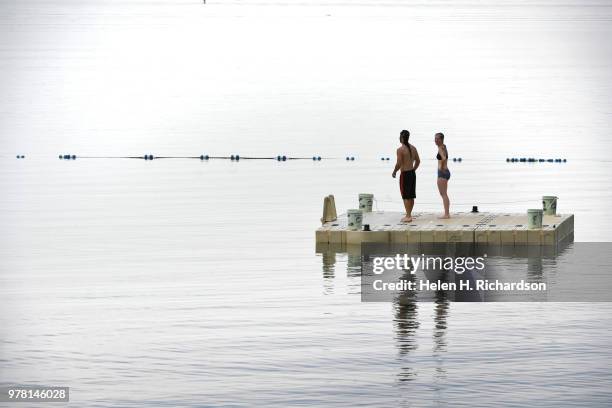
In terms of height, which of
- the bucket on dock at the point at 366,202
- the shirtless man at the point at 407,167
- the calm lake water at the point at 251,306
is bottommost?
the calm lake water at the point at 251,306

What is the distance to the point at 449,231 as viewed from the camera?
32.1 metres

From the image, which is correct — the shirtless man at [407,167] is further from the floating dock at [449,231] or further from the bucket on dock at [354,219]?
the bucket on dock at [354,219]

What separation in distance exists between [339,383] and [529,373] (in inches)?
92.5

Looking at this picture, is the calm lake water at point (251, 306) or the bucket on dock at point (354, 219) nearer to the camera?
the calm lake water at point (251, 306)

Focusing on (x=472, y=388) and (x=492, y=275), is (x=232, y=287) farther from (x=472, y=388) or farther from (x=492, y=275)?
(x=472, y=388)

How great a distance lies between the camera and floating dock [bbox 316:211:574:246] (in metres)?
32.1

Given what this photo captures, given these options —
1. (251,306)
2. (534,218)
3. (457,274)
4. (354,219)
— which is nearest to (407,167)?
(354,219)

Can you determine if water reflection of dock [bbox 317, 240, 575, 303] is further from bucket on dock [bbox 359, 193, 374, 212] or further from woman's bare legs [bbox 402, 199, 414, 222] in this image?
bucket on dock [bbox 359, 193, 374, 212]

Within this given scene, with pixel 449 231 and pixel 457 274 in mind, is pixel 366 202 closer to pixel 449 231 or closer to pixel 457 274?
pixel 449 231

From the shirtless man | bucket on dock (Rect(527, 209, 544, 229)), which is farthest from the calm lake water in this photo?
bucket on dock (Rect(527, 209, 544, 229))

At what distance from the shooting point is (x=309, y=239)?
37.7 meters

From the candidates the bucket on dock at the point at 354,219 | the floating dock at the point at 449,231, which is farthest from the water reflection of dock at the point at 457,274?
the bucket on dock at the point at 354,219

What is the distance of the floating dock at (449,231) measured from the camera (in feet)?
105

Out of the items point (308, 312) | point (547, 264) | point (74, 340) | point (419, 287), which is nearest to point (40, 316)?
point (74, 340)
